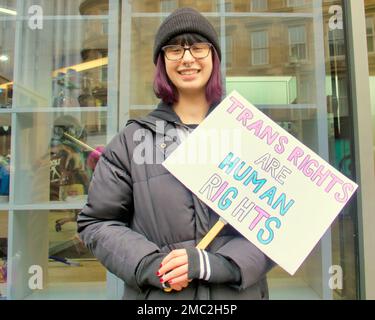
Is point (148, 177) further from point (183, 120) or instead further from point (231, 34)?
point (231, 34)

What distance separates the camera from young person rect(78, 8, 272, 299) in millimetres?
1060

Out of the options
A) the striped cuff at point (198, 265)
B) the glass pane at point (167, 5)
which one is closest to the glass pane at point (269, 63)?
the glass pane at point (167, 5)

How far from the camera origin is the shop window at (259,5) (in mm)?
2639

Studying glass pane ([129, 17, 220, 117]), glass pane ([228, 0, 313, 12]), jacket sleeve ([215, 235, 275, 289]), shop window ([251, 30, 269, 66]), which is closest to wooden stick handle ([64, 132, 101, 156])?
glass pane ([129, 17, 220, 117])

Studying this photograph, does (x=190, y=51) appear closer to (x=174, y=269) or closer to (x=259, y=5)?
(x=174, y=269)

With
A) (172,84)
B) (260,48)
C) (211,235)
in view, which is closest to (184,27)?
(172,84)

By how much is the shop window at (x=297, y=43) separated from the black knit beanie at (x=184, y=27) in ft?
5.17

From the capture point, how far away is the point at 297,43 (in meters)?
2.64

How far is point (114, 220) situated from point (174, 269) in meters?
Answer: 0.26

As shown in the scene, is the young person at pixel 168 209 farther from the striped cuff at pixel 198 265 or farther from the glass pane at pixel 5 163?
the glass pane at pixel 5 163

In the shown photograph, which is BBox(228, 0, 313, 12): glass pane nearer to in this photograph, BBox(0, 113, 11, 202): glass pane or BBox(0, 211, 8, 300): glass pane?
BBox(0, 113, 11, 202): glass pane

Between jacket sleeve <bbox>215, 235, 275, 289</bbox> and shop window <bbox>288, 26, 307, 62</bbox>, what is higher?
shop window <bbox>288, 26, 307, 62</bbox>

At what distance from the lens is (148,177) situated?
3.81 feet

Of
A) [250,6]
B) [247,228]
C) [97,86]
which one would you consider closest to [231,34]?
[250,6]
